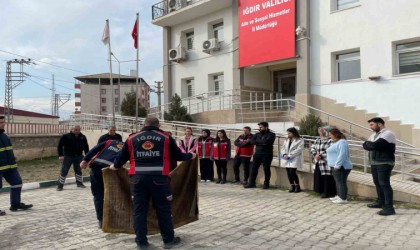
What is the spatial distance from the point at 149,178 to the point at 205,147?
593 cm

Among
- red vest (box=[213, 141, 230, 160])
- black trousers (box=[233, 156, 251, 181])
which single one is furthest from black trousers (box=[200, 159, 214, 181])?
black trousers (box=[233, 156, 251, 181])

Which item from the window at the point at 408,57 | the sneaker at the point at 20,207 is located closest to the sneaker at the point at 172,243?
the sneaker at the point at 20,207

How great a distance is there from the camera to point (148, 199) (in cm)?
489

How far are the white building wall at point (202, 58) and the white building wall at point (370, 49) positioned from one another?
5124mm

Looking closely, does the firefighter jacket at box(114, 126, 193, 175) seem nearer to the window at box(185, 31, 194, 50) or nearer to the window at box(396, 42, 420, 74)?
the window at box(396, 42, 420, 74)

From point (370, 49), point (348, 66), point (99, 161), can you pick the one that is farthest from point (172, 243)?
point (348, 66)

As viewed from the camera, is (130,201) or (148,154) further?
(130,201)

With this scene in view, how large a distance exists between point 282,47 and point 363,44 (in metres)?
3.58

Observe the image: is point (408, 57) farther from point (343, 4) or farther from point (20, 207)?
point (20, 207)

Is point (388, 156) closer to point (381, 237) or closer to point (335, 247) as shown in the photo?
point (381, 237)

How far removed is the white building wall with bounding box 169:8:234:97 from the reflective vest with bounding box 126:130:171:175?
1473 centimetres

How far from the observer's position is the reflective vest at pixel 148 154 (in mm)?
4789

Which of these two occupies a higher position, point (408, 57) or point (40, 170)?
point (408, 57)

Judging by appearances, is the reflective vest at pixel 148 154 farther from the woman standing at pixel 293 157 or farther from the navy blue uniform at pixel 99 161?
the woman standing at pixel 293 157
